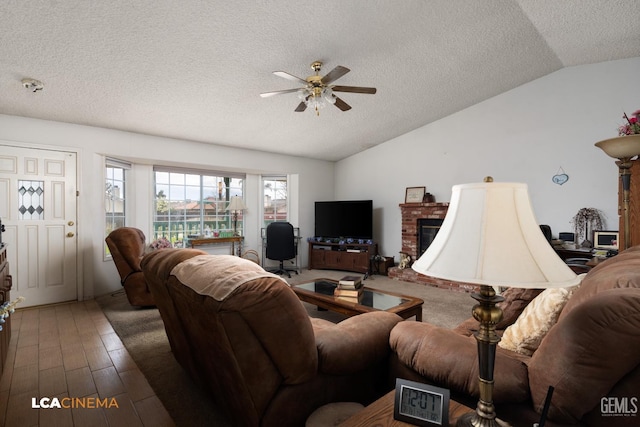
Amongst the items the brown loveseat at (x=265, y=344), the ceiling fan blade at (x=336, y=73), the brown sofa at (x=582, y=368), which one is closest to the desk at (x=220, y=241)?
the ceiling fan blade at (x=336, y=73)

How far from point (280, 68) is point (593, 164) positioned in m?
4.04

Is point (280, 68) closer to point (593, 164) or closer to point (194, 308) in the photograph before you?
point (194, 308)

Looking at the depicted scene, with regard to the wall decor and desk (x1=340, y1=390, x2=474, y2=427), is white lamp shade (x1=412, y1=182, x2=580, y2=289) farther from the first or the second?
the wall decor

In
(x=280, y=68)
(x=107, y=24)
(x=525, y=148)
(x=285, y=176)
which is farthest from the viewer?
(x=285, y=176)

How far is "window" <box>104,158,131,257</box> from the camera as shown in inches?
176

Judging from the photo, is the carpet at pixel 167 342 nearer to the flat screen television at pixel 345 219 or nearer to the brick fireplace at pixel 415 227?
the brick fireplace at pixel 415 227

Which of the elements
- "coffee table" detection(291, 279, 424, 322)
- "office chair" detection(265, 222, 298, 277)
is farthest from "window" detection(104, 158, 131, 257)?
"coffee table" detection(291, 279, 424, 322)

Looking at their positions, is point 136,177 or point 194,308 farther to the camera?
point 136,177

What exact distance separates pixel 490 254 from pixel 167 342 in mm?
2868

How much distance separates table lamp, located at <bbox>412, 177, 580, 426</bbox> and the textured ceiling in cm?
241

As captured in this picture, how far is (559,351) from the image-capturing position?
958mm

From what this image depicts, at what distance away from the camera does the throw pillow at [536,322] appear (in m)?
1.31

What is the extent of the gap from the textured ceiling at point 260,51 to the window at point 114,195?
2.35 feet

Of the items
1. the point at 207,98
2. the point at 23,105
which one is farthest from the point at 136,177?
the point at 207,98
